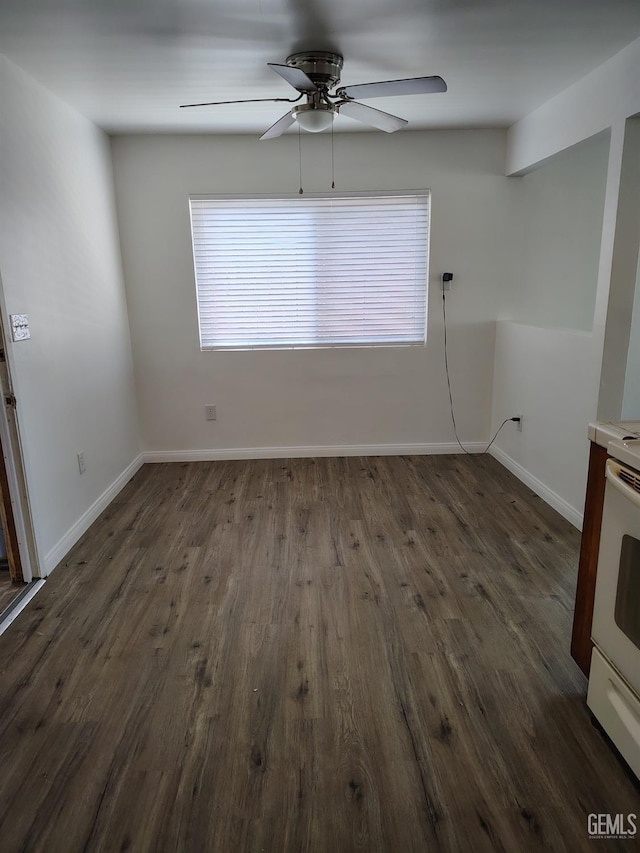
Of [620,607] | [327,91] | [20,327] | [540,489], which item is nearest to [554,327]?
[540,489]

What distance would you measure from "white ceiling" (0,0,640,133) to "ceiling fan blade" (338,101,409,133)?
215mm

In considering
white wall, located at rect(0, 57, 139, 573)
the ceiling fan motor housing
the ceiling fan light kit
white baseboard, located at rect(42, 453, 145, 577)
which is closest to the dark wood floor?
white baseboard, located at rect(42, 453, 145, 577)

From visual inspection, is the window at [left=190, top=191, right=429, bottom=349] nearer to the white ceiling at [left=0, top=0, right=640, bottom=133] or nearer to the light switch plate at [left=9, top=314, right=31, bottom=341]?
the white ceiling at [left=0, top=0, right=640, bottom=133]

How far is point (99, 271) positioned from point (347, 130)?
82.5 inches

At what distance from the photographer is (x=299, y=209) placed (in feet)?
13.6

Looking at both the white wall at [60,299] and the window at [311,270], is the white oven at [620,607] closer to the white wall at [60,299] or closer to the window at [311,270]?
the white wall at [60,299]

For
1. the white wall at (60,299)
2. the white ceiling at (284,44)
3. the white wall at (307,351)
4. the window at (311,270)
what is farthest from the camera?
the window at (311,270)

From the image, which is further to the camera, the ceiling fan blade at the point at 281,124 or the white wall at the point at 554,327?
the white wall at the point at 554,327

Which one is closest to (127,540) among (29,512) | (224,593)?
(29,512)

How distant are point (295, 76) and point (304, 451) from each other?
2.92m

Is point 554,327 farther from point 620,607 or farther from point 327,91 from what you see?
point 620,607

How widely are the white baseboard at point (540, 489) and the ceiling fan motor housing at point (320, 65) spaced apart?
2787 mm

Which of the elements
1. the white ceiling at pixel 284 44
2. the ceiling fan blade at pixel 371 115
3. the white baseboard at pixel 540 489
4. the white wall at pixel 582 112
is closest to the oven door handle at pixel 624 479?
the white baseboard at pixel 540 489

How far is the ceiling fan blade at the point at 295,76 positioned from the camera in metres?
2.10
